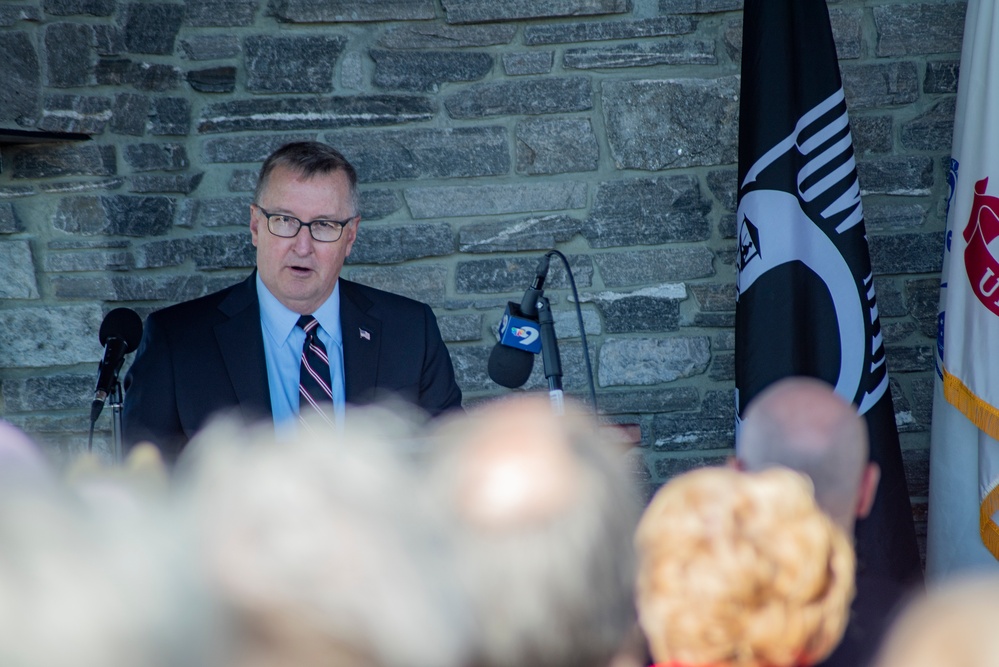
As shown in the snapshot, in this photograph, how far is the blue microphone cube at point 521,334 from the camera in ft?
6.54

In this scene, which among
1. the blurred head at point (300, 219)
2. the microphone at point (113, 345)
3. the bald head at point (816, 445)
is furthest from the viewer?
the blurred head at point (300, 219)

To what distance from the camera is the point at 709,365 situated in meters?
3.34

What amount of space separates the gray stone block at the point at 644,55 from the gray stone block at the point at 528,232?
1.73ft

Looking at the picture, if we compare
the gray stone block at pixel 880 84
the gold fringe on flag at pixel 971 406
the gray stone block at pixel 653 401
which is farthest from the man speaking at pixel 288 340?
the gray stone block at pixel 880 84

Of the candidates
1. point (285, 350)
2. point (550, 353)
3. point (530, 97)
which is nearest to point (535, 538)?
point (550, 353)

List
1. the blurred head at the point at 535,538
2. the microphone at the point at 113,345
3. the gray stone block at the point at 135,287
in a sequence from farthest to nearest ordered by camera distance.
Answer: the gray stone block at the point at 135,287 → the microphone at the point at 113,345 → the blurred head at the point at 535,538

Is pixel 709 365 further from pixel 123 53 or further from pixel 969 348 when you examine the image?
pixel 123 53

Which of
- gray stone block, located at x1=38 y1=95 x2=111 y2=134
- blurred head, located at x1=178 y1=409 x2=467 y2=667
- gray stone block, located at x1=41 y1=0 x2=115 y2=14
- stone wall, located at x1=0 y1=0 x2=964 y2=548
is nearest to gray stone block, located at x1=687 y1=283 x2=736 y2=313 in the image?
stone wall, located at x1=0 y1=0 x2=964 y2=548

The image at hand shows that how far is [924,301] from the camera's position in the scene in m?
3.31

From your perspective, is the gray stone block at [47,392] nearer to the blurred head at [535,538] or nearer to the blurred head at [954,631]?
the blurred head at [535,538]

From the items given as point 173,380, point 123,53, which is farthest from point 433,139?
point 173,380

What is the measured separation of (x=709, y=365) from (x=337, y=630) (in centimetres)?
279

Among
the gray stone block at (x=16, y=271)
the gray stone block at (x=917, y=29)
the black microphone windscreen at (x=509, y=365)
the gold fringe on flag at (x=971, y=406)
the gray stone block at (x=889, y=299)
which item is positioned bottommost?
the gold fringe on flag at (x=971, y=406)

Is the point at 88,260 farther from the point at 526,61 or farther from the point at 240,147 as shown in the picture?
the point at 526,61
